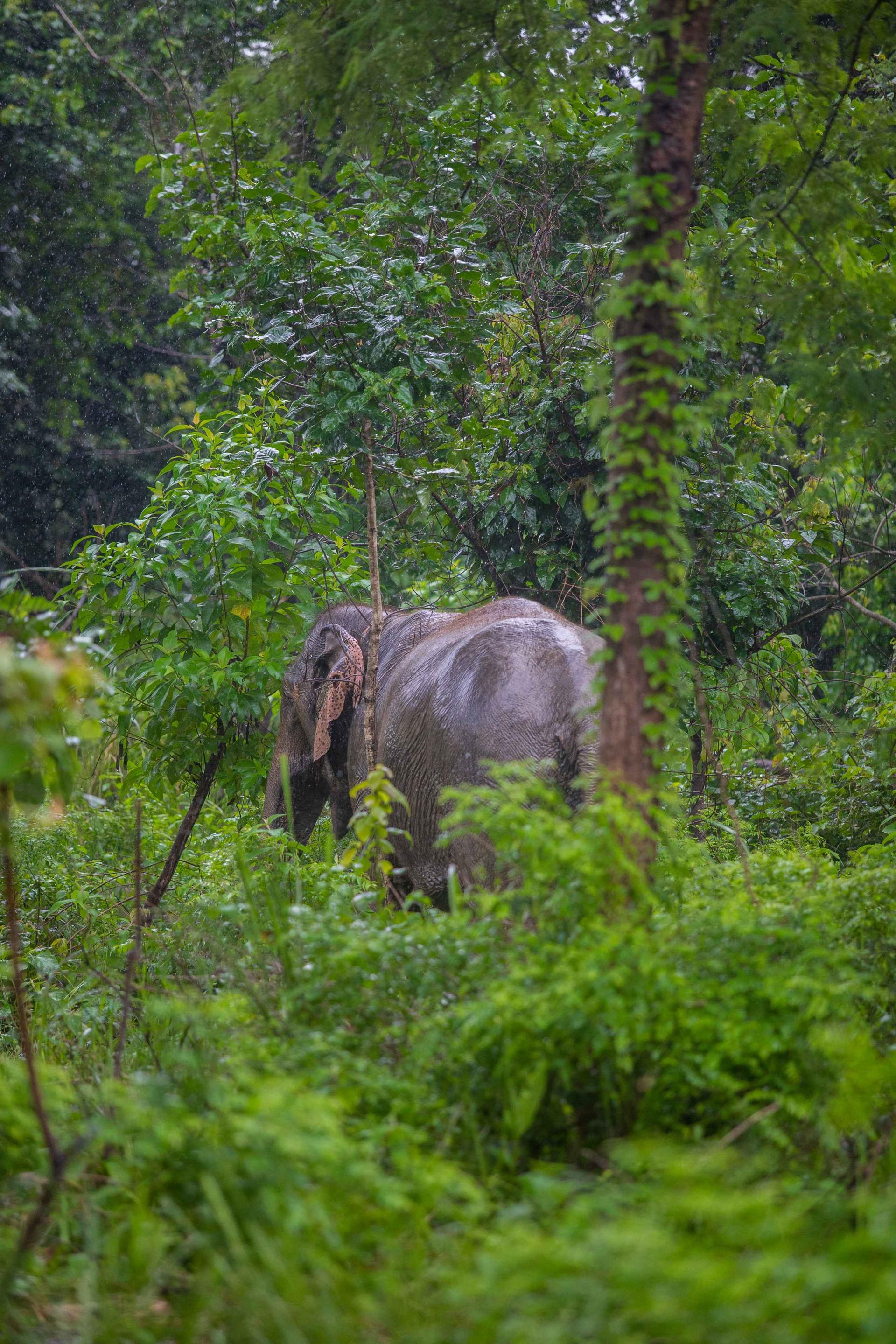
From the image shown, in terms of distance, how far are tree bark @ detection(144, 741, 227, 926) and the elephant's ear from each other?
587 millimetres

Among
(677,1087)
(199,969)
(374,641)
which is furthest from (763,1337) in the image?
(374,641)

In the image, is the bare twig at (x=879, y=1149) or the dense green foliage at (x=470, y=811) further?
the bare twig at (x=879, y=1149)

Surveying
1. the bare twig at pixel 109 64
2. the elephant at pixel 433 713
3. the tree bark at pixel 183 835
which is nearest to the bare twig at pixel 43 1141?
the elephant at pixel 433 713

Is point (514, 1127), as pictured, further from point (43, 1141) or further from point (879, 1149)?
point (43, 1141)

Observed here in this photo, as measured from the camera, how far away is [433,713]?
530 cm

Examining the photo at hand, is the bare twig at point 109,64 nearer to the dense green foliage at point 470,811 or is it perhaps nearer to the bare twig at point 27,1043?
the dense green foliage at point 470,811

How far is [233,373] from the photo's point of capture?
735 centimetres

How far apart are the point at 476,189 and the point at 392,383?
2.35m

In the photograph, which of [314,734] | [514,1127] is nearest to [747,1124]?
[514,1127]

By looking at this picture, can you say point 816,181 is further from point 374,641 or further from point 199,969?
point 199,969

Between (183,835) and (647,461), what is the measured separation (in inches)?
150

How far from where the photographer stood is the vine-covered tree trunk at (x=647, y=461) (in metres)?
3.40

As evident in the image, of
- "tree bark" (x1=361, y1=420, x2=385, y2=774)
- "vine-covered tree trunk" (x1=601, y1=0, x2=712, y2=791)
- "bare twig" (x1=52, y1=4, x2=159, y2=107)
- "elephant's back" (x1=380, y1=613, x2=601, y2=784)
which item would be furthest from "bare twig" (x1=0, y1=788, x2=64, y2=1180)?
"bare twig" (x1=52, y1=4, x2=159, y2=107)

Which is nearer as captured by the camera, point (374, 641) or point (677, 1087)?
point (677, 1087)
